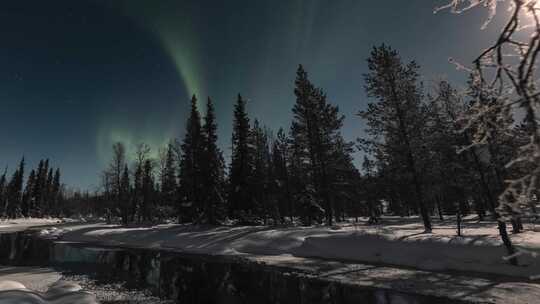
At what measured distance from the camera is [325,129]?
94.7 feet

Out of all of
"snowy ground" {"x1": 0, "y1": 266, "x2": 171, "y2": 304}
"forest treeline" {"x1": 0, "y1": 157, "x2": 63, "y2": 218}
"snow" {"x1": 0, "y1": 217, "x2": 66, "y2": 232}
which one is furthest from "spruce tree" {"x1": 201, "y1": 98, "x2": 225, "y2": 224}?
"forest treeline" {"x1": 0, "y1": 157, "x2": 63, "y2": 218}

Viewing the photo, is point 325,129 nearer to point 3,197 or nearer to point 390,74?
point 390,74

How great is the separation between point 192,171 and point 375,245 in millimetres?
22564

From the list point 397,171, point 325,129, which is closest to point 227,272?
point 397,171

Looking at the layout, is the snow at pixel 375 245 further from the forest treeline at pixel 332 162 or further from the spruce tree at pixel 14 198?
the spruce tree at pixel 14 198

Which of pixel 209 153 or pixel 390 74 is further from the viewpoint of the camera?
pixel 209 153

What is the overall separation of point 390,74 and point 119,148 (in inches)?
1634

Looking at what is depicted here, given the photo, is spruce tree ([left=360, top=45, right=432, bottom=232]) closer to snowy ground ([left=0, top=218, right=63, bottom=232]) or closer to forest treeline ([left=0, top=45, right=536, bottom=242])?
forest treeline ([left=0, top=45, right=536, bottom=242])

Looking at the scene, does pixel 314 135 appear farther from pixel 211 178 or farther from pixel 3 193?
pixel 3 193

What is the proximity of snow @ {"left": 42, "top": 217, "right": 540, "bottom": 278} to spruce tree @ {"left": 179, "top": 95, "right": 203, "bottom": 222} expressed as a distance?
4.83 metres

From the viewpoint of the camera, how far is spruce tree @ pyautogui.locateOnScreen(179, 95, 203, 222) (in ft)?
106

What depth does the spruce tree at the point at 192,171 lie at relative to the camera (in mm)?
32219

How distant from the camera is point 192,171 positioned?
3275 cm

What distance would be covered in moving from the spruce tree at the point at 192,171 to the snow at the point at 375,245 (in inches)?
190
